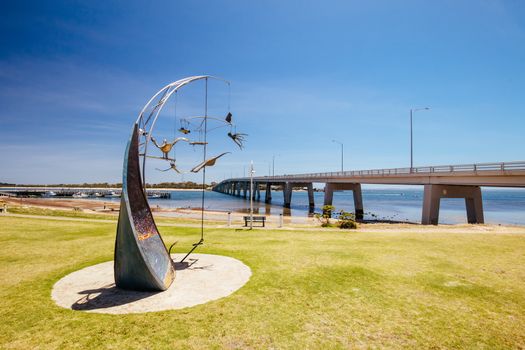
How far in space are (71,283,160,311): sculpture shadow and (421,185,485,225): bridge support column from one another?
3496 centimetres

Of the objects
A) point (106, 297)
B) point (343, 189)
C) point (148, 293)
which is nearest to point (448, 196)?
point (343, 189)

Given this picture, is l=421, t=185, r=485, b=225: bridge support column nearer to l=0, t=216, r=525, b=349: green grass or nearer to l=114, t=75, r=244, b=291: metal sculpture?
l=0, t=216, r=525, b=349: green grass

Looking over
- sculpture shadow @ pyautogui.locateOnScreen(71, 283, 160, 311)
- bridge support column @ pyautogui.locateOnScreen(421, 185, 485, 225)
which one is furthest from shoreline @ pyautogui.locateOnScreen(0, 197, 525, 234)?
sculpture shadow @ pyautogui.locateOnScreen(71, 283, 160, 311)

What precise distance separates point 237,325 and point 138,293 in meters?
3.85

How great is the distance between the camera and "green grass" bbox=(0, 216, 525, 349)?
5957mm

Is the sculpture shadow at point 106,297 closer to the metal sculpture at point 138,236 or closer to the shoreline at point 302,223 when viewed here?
the metal sculpture at point 138,236

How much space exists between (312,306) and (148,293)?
16.4 ft

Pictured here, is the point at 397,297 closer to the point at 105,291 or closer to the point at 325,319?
the point at 325,319

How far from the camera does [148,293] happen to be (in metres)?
8.55

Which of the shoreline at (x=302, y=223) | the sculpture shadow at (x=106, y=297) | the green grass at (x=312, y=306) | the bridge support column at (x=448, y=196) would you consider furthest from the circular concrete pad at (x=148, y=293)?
the bridge support column at (x=448, y=196)

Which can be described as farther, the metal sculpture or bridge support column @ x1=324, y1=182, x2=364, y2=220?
bridge support column @ x1=324, y1=182, x2=364, y2=220

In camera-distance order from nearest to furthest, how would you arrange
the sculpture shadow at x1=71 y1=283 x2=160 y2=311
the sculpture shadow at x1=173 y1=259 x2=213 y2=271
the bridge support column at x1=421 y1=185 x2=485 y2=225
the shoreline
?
1. the sculpture shadow at x1=71 y1=283 x2=160 y2=311
2. the sculpture shadow at x1=173 y1=259 x2=213 y2=271
3. the shoreline
4. the bridge support column at x1=421 y1=185 x2=485 y2=225

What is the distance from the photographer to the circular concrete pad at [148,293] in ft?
24.8

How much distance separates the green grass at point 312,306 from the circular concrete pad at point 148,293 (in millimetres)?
390
